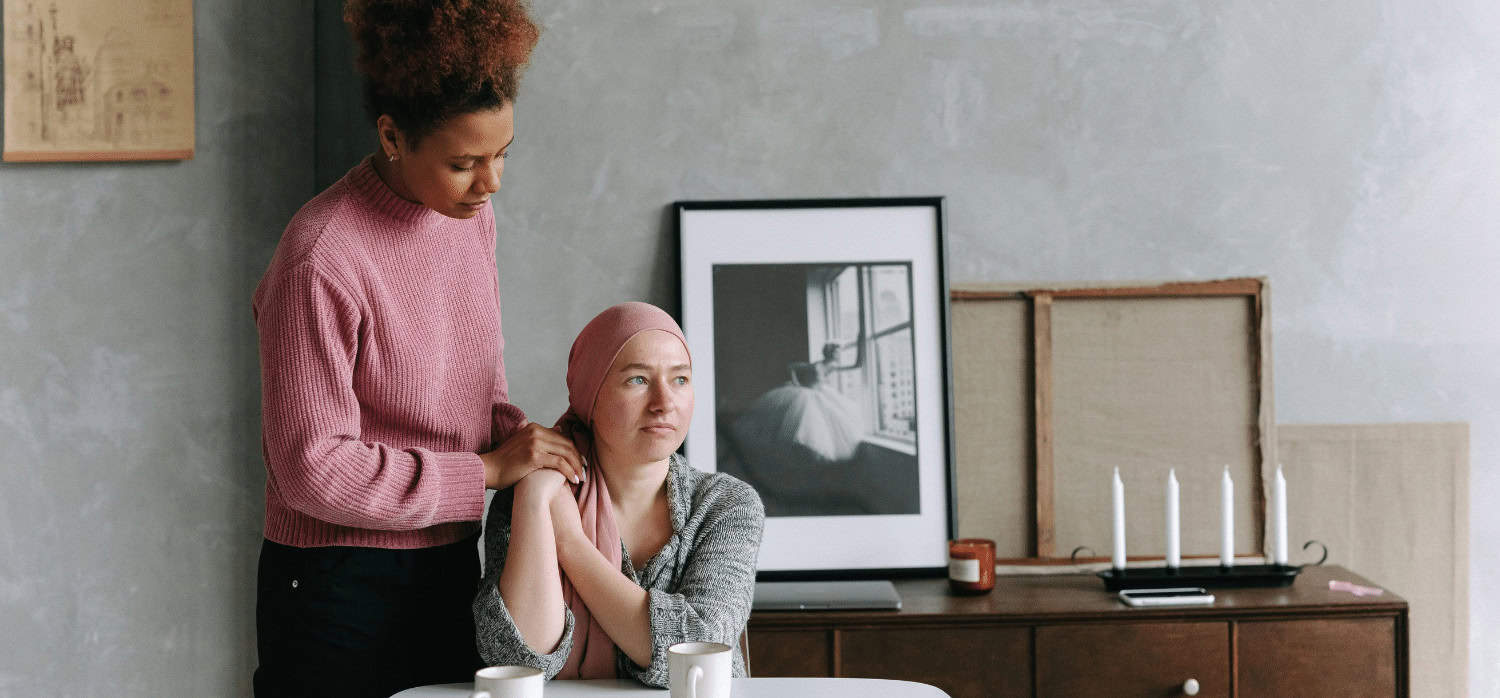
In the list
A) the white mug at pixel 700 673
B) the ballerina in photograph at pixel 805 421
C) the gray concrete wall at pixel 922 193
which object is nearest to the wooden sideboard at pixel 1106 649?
the ballerina in photograph at pixel 805 421

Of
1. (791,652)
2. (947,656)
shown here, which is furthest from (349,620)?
(947,656)

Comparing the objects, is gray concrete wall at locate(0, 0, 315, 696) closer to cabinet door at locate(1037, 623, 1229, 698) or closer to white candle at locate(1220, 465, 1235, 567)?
cabinet door at locate(1037, 623, 1229, 698)

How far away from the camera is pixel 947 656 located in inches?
85.3

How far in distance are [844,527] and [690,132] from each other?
0.95m

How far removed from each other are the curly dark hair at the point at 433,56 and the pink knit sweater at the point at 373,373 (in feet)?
0.50

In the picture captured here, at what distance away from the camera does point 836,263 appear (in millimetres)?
2529

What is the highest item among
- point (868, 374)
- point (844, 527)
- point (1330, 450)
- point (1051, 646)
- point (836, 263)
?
point (836, 263)

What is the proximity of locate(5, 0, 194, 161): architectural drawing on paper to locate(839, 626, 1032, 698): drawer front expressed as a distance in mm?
1839

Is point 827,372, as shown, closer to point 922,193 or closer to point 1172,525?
point 922,193

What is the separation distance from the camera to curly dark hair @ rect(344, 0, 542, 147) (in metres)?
1.40

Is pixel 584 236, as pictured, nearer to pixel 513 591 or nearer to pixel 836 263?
pixel 836 263

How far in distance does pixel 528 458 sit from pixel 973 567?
1098mm

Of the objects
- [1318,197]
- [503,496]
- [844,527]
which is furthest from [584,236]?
[1318,197]

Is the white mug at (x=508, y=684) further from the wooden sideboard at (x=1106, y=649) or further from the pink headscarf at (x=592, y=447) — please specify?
the wooden sideboard at (x=1106, y=649)
